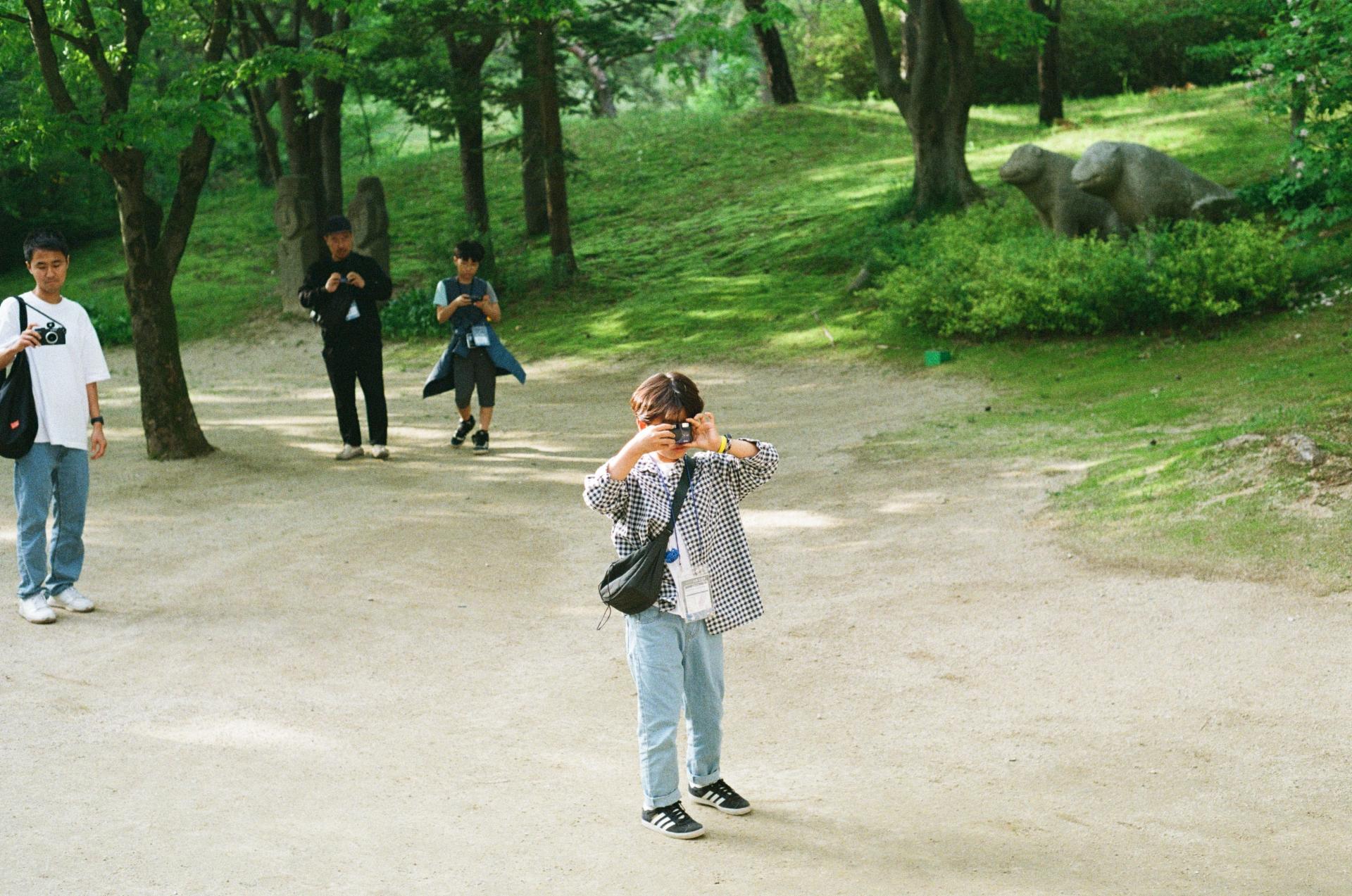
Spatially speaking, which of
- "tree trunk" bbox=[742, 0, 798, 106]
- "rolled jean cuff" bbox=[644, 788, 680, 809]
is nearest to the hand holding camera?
"rolled jean cuff" bbox=[644, 788, 680, 809]

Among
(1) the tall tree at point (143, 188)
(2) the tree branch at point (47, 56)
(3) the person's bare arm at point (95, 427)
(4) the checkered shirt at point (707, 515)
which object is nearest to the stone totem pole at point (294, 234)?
(1) the tall tree at point (143, 188)

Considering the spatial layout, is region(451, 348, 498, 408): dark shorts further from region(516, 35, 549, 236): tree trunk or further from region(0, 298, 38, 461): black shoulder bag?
region(516, 35, 549, 236): tree trunk

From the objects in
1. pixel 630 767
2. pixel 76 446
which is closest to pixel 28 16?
pixel 76 446

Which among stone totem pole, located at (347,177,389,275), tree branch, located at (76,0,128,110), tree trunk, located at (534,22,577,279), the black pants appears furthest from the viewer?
stone totem pole, located at (347,177,389,275)

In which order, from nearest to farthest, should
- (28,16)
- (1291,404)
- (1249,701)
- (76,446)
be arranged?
(1249,701)
(76,446)
(1291,404)
(28,16)

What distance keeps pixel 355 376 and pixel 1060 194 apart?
26.5 feet

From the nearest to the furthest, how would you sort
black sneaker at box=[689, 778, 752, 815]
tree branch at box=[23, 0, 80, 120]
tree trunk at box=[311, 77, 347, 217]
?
black sneaker at box=[689, 778, 752, 815] → tree branch at box=[23, 0, 80, 120] → tree trunk at box=[311, 77, 347, 217]

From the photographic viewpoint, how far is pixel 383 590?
754 cm

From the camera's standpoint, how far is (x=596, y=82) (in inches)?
1166

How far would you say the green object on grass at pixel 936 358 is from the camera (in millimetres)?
13594

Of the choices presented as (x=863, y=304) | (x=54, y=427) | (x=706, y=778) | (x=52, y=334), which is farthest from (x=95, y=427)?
(x=863, y=304)

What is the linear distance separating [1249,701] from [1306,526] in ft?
6.75

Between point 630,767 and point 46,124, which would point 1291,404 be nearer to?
point 630,767

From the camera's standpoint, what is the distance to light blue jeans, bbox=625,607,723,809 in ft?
14.2
